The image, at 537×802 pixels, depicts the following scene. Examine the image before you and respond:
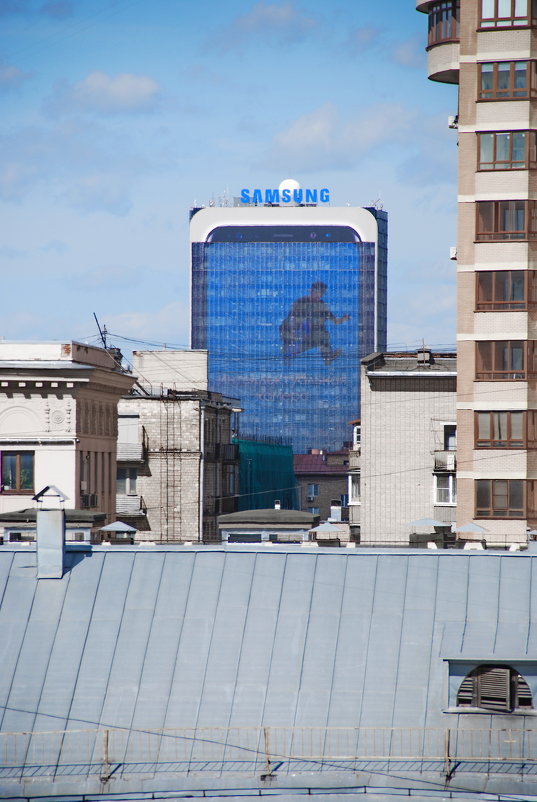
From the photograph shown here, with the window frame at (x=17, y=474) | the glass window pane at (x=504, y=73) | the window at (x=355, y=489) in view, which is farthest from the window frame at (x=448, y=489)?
the glass window pane at (x=504, y=73)

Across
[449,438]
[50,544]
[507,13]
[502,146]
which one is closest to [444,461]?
[449,438]

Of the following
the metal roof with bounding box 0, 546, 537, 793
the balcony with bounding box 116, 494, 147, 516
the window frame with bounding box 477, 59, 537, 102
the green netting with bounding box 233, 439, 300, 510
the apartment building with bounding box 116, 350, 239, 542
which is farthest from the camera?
the green netting with bounding box 233, 439, 300, 510

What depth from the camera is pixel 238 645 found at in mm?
30969

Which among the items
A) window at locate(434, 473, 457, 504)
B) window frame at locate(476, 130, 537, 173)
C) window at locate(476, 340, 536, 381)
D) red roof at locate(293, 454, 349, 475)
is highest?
window frame at locate(476, 130, 537, 173)

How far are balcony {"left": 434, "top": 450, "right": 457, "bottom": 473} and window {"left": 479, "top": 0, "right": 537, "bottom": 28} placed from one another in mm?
27466

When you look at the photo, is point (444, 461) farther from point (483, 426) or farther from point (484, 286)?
point (484, 286)

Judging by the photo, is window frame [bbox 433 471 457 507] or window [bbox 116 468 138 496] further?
window [bbox 116 468 138 496]

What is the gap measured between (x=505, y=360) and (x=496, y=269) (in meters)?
4.30

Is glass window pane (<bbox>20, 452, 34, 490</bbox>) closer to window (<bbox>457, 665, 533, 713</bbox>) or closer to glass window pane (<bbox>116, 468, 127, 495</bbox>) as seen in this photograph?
glass window pane (<bbox>116, 468, 127, 495</bbox>)

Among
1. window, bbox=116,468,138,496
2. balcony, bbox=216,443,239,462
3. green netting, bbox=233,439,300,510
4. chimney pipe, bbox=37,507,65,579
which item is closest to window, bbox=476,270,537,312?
chimney pipe, bbox=37,507,65,579

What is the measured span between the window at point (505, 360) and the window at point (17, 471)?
26.9m

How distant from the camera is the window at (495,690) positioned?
97.0ft

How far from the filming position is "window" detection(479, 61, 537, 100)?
60.8 meters

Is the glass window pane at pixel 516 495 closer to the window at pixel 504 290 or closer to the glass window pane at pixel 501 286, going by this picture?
the window at pixel 504 290
